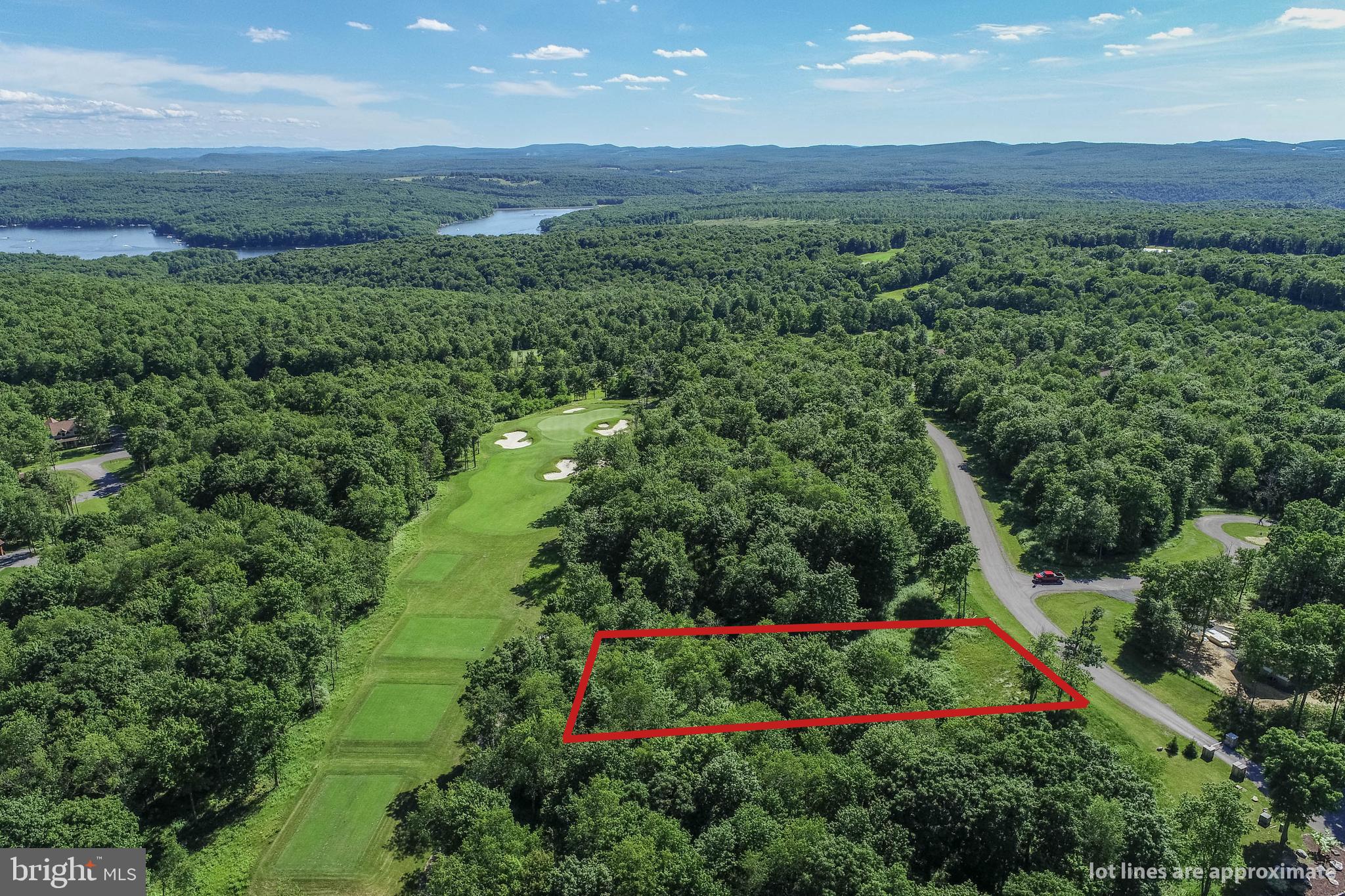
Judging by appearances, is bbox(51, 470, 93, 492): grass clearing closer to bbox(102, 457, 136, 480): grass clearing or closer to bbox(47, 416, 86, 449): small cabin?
bbox(102, 457, 136, 480): grass clearing

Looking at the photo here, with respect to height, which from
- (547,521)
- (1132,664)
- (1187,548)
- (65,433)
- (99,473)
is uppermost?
(65,433)

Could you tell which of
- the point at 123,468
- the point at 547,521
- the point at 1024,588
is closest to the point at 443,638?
the point at 547,521

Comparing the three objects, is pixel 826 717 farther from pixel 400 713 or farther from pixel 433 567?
pixel 433 567

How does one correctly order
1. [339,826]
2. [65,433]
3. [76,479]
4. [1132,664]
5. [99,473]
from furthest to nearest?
[65,433]
[99,473]
[76,479]
[1132,664]
[339,826]

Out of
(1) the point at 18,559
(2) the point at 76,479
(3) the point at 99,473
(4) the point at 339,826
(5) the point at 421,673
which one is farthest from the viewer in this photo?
(3) the point at 99,473

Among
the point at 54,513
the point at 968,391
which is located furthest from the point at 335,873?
the point at 968,391

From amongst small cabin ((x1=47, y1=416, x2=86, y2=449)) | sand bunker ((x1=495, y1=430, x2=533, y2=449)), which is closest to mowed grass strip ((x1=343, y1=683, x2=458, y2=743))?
sand bunker ((x1=495, y1=430, x2=533, y2=449))

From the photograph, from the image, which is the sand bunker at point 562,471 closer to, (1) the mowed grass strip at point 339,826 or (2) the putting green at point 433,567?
(2) the putting green at point 433,567

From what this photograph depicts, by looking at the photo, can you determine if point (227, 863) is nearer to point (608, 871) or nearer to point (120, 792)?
point (120, 792)
